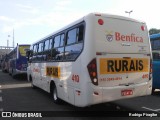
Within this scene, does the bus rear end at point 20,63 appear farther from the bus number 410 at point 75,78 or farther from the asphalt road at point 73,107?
the bus number 410 at point 75,78

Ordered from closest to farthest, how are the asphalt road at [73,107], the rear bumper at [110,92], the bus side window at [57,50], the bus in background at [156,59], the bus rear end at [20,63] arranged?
the rear bumper at [110,92] → the asphalt road at [73,107] → the bus side window at [57,50] → the bus in background at [156,59] → the bus rear end at [20,63]

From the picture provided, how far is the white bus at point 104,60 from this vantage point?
733cm

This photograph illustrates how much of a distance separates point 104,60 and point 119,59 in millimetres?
547

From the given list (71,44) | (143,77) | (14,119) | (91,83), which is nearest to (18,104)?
(14,119)

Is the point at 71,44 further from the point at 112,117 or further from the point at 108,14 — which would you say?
the point at 112,117

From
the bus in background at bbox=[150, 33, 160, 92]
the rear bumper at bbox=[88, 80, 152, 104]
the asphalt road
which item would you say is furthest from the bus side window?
the bus in background at bbox=[150, 33, 160, 92]

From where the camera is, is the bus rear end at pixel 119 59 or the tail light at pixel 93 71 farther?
the bus rear end at pixel 119 59

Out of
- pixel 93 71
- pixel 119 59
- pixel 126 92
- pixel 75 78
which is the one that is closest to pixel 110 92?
pixel 126 92

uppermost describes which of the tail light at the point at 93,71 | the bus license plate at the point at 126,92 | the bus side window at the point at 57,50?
the bus side window at the point at 57,50

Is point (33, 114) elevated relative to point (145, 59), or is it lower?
lower

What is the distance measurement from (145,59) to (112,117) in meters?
2.08

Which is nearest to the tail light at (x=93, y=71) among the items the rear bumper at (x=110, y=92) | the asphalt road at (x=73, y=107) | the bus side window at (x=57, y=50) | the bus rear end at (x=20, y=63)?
the rear bumper at (x=110, y=92)

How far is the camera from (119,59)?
25.5ft

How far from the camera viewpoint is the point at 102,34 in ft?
24.9
